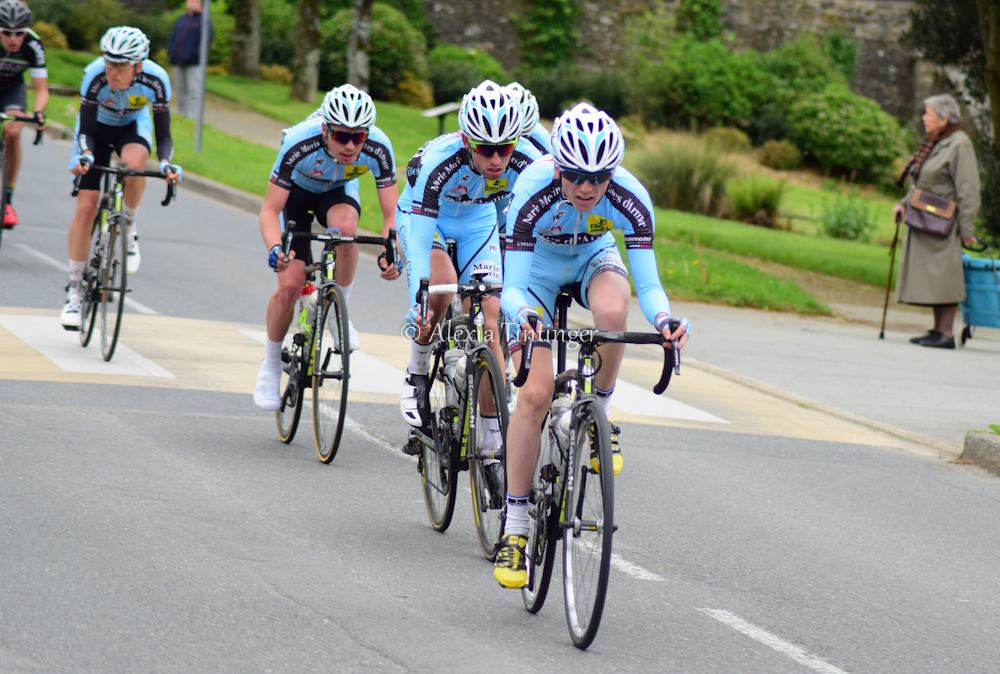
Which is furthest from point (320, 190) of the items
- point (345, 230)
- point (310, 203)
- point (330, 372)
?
point (330, 372)

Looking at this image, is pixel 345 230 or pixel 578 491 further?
pixel 345 230

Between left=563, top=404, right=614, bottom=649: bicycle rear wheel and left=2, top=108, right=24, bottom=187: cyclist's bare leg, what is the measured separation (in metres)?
10.2

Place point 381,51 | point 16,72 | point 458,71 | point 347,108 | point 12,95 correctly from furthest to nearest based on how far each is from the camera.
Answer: point 458,71, point 381,51, point 12,95, point 16,72, point 347,108

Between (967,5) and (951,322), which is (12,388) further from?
(967,5)

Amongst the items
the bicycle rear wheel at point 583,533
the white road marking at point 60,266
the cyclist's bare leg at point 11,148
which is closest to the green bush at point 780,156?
the white road marking at point 60,266

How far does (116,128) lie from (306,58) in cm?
2662

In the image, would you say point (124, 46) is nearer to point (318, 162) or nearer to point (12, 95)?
point (318, 162)

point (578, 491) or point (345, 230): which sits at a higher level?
point (345, 230)

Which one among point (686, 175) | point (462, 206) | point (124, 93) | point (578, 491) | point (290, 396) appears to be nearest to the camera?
point (578, 491)

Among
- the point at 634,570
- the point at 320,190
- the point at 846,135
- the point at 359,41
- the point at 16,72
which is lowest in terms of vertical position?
the point at 634,570

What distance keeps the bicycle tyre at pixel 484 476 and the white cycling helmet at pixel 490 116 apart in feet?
3.62

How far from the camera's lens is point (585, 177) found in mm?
6402

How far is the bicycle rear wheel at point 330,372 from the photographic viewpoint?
28.0ft

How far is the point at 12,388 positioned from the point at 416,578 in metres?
4.15
